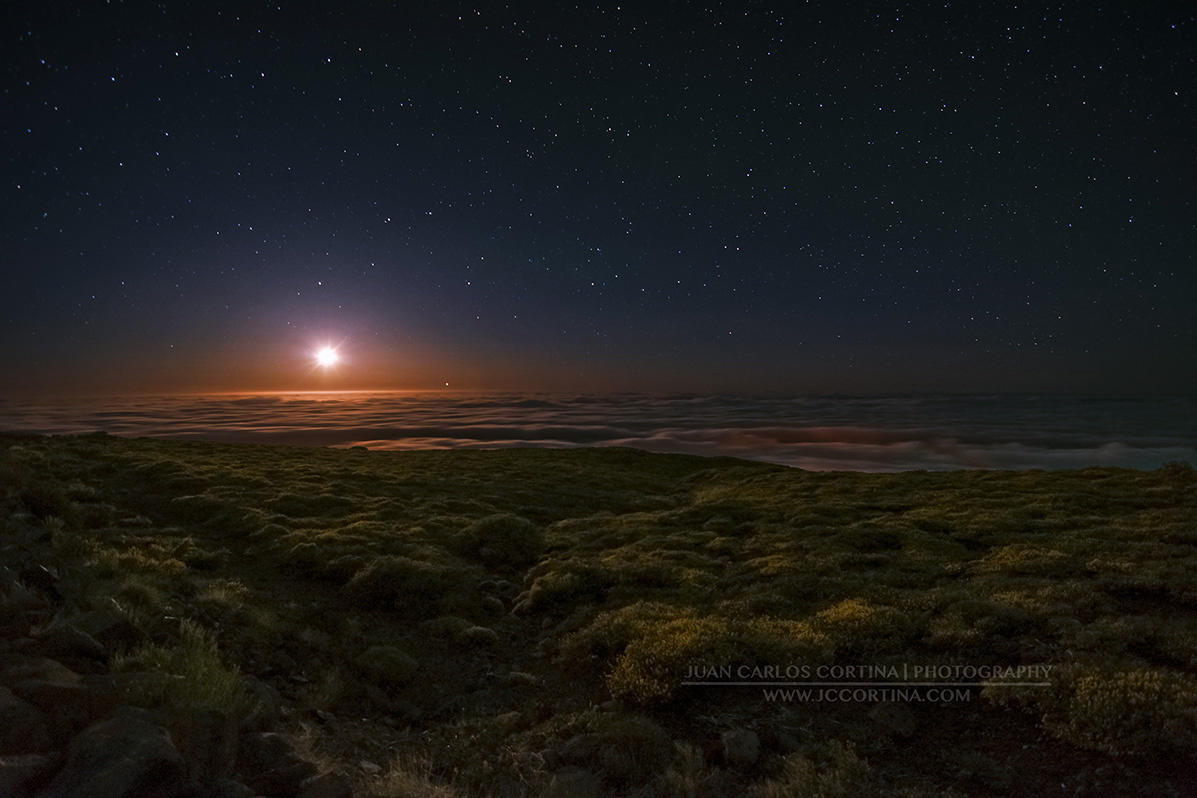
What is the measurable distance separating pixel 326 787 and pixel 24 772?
2.82m

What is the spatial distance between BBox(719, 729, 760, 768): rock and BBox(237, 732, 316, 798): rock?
5518 mm

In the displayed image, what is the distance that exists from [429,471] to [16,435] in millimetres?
32410

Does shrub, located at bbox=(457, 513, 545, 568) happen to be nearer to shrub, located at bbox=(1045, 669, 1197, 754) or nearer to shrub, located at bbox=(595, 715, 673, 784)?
shrub, located at bbox=(595, 715, 673, 784)

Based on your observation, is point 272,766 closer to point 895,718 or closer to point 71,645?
point 71,645

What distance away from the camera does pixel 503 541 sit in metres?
23.8

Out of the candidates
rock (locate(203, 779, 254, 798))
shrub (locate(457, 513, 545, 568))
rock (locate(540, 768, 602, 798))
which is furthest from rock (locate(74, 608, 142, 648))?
shrub (locate(457, 513, 545, 568))

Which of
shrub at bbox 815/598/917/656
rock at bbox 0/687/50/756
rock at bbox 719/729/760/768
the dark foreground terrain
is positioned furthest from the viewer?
shrub at bbox 815/598/917/656

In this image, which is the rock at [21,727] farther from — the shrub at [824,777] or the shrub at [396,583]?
the shrub at [396,583]

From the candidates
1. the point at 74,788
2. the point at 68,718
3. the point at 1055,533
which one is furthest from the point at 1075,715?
the point at 1055,533

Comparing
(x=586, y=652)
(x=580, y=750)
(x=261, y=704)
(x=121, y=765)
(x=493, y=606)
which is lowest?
(x=493, y=606)

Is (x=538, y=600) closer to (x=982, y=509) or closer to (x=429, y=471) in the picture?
(x=982, y=509)

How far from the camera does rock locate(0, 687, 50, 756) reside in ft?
20.6

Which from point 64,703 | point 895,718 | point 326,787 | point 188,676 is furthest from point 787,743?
point 64,703

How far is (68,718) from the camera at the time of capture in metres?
6.82
